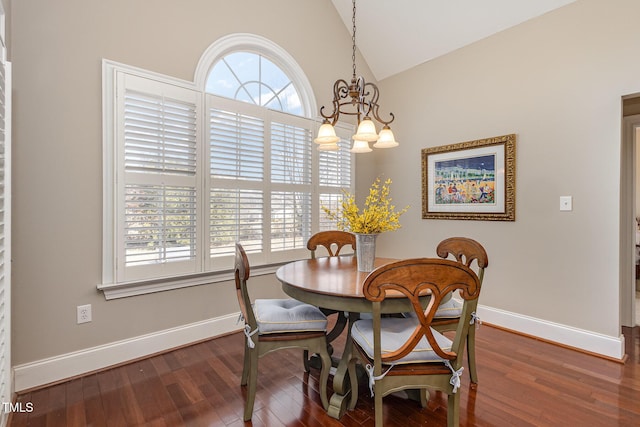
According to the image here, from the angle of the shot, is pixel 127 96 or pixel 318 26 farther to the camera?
pixel 318 26

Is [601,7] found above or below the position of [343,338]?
above

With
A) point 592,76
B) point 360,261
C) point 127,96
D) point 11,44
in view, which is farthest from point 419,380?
point 11,44

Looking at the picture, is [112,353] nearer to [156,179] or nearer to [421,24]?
[156,179]

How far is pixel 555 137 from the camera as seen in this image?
2.82 meters

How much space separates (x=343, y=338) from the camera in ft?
9.43

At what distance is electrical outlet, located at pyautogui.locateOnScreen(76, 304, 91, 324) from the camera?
2248mm

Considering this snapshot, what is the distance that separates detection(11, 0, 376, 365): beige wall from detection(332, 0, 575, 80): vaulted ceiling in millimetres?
2069

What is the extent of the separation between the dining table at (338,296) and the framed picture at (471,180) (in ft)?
5.26

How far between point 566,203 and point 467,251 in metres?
1.21

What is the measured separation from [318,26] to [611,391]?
411cm

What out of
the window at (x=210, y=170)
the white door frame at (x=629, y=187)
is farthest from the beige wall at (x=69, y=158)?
the white door frame at (x=629, y=187)

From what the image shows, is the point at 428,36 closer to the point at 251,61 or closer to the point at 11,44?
the point at 251,61

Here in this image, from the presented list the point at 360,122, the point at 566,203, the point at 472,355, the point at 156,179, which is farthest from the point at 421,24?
the point at 472,355

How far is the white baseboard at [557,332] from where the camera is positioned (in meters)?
2.53
